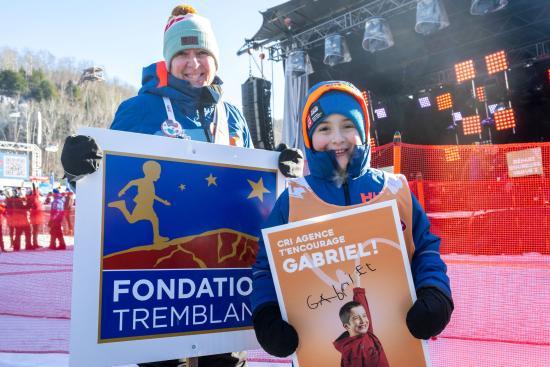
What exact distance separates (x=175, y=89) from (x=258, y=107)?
33.6 feet

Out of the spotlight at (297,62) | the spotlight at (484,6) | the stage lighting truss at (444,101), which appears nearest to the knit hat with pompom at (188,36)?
the spotlight at (484,6)

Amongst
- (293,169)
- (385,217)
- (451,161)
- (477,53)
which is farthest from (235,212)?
(477,53)

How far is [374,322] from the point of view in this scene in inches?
45.1

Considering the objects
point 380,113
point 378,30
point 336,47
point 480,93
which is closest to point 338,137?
point 378,30

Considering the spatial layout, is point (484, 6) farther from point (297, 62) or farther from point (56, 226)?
point (56, 226)

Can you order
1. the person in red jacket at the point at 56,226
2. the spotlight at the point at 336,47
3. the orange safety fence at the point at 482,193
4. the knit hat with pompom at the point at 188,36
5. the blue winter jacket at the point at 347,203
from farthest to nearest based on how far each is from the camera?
the person in red jacket at the point at 56,226
the spotlight at the point at 336,47
the orange safety fence at the point at 482,193
the knit hat with pompom at the point at 188,36
the blue winter jacket at the point at 347,203

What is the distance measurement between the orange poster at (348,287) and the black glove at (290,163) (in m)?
0.36

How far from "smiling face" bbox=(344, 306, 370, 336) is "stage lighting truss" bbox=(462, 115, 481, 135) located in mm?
10926

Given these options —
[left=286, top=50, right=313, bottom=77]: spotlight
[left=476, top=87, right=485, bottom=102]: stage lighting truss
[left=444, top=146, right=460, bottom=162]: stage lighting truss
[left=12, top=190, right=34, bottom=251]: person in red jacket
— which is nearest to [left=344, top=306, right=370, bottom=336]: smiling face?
[left=444, top=146, right=460, bottom=162]: stage lighting truss

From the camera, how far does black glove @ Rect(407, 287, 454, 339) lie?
3.65 ft

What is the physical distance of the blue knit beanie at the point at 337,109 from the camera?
140 centimetres

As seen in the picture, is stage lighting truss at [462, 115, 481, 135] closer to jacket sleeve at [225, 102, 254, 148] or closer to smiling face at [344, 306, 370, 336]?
jacket sleeve at [225, 102, 254, 148]

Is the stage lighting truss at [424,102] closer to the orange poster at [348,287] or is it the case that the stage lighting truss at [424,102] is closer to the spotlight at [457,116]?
the spotlight at [457,116]

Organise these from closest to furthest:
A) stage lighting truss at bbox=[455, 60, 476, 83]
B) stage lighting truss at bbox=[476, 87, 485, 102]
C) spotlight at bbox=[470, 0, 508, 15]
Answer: spotlight at bbox=[470, 0, 508, 15]
stage lighting truss at bbox=[455, 60, 476, 83]
stage lighting truss at bbox=[476, 87, 485, 102]
